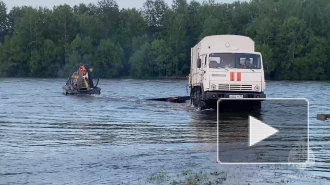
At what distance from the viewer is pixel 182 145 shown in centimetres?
1551

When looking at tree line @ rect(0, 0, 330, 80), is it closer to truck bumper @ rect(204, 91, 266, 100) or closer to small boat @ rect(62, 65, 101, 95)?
small boat @ rect(62, 65, 101, 95)

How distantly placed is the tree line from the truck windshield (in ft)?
227

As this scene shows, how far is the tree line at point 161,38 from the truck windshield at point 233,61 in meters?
69.1

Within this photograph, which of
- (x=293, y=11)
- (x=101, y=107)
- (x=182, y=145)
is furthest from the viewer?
(x=293, y=11)

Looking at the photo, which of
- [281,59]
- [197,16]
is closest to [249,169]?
[281,59]

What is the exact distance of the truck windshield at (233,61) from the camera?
2564 centimetres

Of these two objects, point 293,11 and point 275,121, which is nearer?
point 275,121

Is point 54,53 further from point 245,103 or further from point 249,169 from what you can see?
point 249,169

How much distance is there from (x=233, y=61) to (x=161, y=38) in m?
87.0

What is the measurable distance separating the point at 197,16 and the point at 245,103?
86.6m

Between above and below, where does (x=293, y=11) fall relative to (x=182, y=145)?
above
